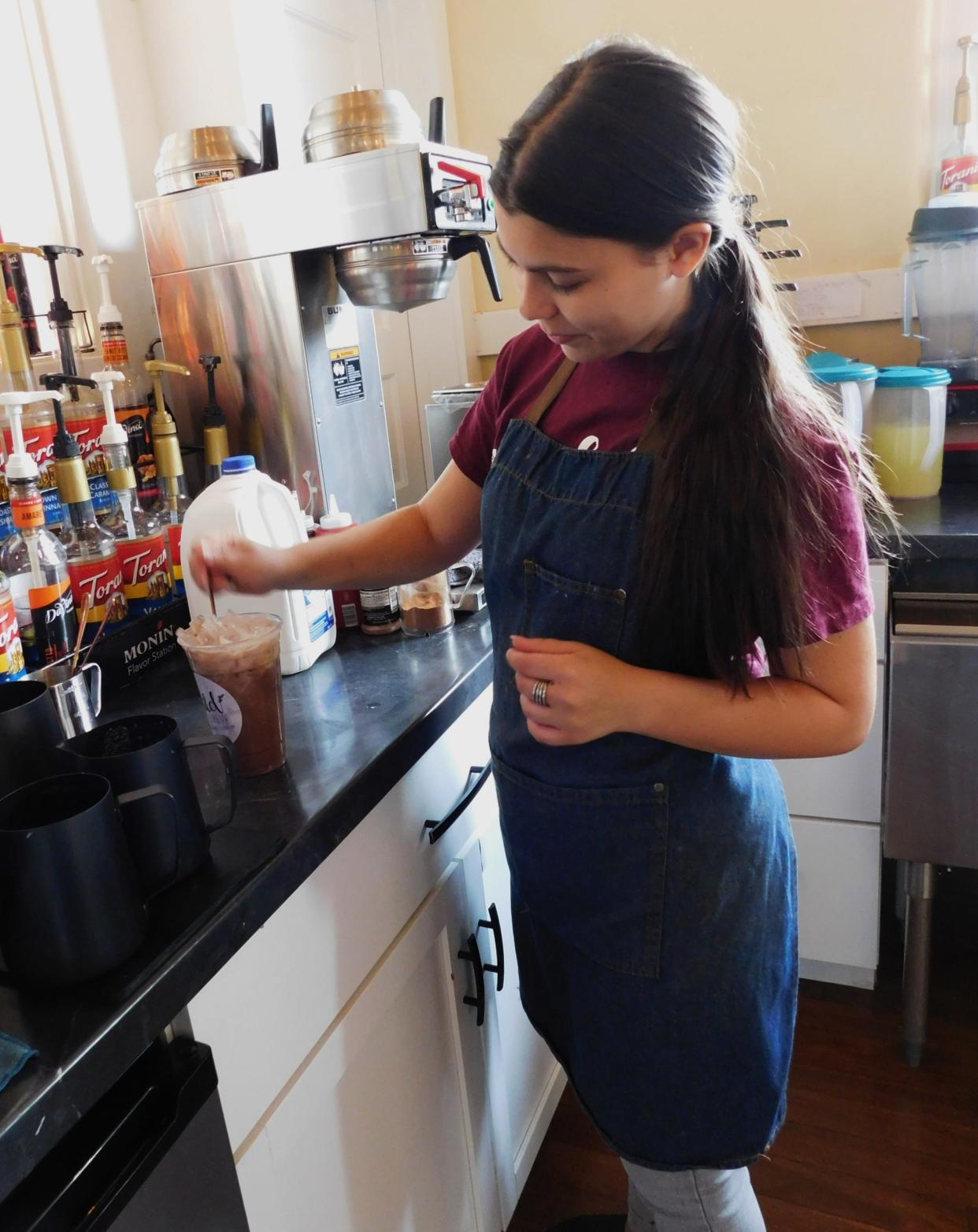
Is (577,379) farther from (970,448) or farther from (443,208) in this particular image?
(970,448)

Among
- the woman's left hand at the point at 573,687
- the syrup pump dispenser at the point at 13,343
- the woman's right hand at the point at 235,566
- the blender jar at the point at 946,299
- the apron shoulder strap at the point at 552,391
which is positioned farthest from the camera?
the blender jar at the point at 946,299

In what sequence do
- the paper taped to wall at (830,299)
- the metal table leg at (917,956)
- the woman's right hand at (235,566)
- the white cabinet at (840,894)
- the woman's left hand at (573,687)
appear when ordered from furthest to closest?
the paper taped to wall at (830,299) → the white cabinet at (840,894) → the metal table leg at (917,956) → the woman's right hand at (235,566) → the woman's left hand at (573,687)

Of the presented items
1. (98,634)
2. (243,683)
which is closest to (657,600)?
(243,683)

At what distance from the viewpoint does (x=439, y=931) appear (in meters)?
1.04

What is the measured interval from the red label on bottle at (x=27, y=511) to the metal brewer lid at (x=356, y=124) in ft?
1.85

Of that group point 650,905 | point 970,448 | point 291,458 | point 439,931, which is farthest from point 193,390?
point 970,448

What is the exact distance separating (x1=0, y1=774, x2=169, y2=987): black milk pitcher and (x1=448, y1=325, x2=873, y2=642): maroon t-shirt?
1.62ft

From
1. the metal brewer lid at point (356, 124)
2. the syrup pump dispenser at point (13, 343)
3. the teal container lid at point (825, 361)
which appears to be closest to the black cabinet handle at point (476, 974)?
the syrup pump dispenser at point (13, 343)

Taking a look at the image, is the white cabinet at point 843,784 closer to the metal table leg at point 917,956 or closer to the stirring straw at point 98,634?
the metal table leg at point 917,956

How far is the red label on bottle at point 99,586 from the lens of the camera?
1.04m

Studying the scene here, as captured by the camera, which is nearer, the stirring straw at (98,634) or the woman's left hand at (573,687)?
the woman's left hand at (573,687)

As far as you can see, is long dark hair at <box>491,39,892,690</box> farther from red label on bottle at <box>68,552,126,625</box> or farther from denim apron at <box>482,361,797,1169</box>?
red label on bottle at <box>68,552,126,625</box>

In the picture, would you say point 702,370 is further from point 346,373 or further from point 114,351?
point 114,351

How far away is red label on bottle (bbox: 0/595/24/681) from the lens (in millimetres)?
896
